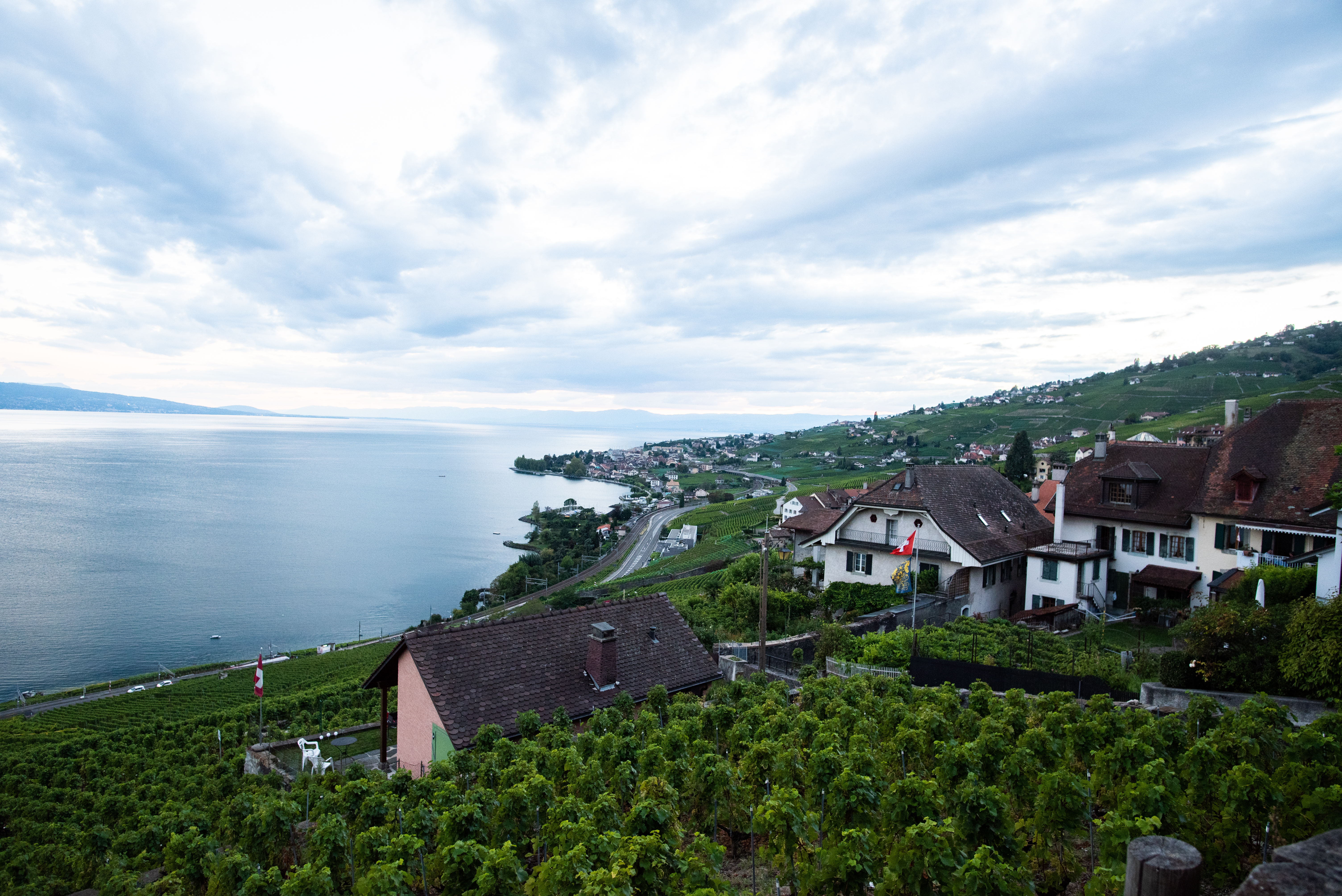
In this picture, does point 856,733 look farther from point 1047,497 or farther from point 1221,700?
point 1047,497

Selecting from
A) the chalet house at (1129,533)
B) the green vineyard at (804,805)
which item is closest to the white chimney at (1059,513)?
the chalet house at (1129,533)

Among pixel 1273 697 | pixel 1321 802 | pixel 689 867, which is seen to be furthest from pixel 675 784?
pixel 1273 697

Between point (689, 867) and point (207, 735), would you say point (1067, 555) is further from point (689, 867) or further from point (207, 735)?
point (207, 735)

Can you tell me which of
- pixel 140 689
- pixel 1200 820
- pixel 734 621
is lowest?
pixel 140 689

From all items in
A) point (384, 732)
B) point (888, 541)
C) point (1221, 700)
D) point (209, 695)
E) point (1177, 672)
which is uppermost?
point (888, 541)

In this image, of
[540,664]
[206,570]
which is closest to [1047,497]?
[540,664]
